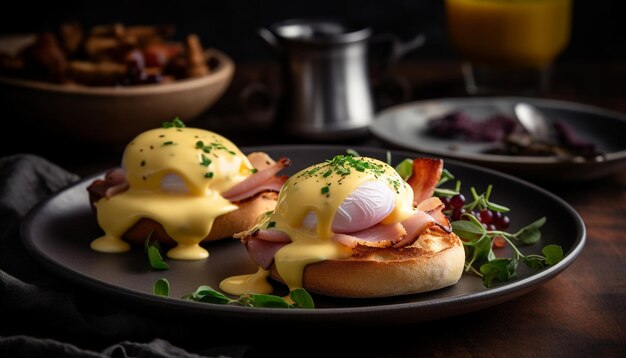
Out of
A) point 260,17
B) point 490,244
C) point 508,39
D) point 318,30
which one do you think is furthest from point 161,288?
point 260,17

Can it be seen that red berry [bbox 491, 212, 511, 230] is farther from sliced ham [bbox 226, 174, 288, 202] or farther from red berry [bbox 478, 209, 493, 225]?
sliced ham [bbox 226, 174, 288, 202]

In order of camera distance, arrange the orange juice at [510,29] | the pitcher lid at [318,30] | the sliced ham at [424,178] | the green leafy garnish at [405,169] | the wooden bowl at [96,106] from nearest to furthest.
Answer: the sliced ham at [424,178] < the green leafy garnish at [405,169] < the wooden bowl at [96,106] < the pitcher lid at [318,30] < the orange juice at [510,29]

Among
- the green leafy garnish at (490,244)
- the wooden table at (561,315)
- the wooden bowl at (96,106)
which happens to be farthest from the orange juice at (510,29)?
the green leafy garnish at (490,244)

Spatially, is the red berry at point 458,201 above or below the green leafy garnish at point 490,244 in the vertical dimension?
above

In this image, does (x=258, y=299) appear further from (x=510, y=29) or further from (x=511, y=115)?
(x=510, y=29)

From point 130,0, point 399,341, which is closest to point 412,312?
point 399,341

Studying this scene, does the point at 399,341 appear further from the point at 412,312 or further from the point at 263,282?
the point at 263,282

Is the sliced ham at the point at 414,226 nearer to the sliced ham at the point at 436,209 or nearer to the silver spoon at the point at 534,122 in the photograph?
the sliced ham at the point at 436,209
